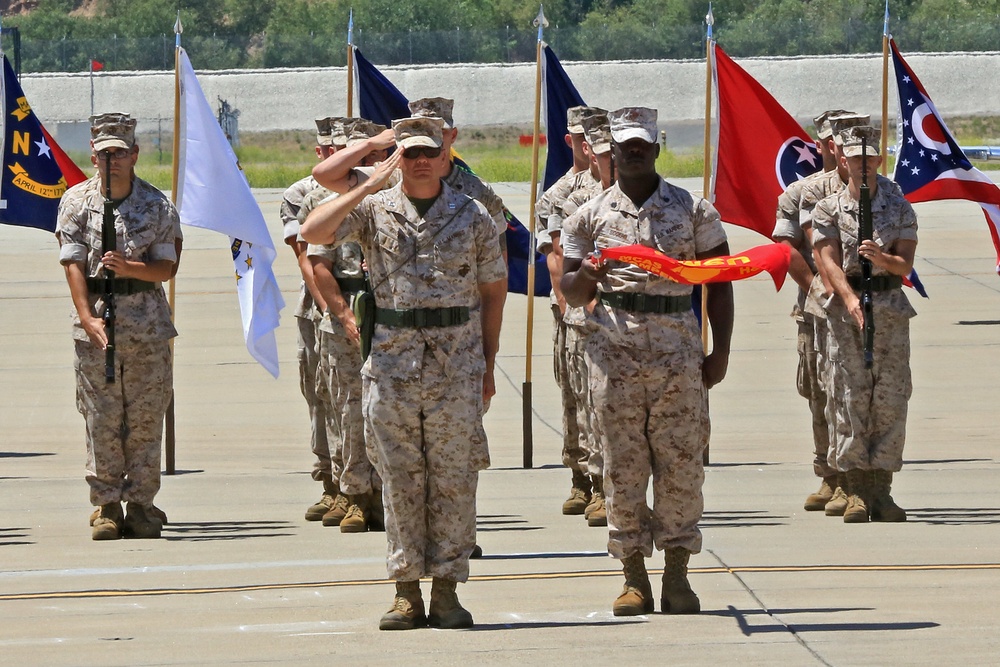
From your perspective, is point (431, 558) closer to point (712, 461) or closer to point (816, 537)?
point (816, 537)

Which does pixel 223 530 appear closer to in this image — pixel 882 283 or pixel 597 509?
pixel 597 509

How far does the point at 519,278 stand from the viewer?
40.1ft

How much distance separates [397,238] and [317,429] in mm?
3349

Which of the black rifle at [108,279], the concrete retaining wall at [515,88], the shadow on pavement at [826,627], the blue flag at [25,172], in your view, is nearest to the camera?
the shadow on pavement at [826,627]

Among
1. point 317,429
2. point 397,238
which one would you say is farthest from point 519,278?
point 397,238

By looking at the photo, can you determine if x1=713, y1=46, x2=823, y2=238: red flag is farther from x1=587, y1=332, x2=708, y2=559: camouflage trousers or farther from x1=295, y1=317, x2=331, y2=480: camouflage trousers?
x1=587, y1=332, x2=708, y2=559: camouflage trousers

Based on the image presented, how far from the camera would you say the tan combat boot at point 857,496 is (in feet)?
30.6

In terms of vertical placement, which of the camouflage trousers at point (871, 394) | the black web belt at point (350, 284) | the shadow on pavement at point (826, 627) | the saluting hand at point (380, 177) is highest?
the saluting hand at point (380, 177)

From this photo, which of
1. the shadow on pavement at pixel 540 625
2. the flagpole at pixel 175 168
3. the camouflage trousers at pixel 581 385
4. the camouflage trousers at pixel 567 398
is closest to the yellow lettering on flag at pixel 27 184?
the flagpole at pixel 175 168

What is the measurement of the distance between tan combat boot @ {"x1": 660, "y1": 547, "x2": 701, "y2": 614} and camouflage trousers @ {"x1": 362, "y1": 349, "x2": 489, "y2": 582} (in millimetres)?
832

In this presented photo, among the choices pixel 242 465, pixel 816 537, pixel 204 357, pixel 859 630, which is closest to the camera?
pixel 859 630

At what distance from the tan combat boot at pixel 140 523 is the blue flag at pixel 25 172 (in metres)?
2.62

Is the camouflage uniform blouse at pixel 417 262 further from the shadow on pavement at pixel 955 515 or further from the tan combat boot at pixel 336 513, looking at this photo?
the shadow on pavement at pixel 955 515

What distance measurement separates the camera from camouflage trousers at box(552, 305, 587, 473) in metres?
10.2
